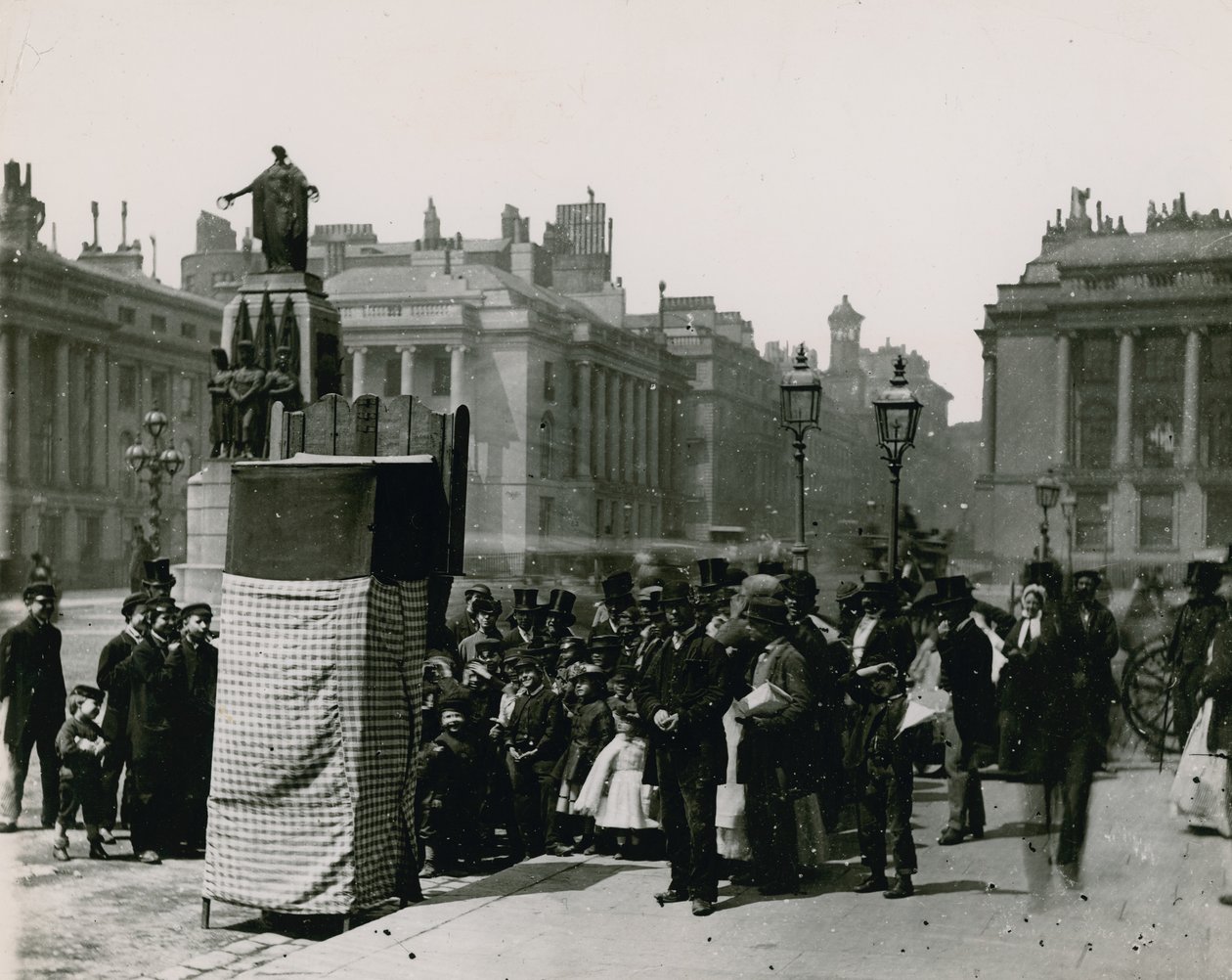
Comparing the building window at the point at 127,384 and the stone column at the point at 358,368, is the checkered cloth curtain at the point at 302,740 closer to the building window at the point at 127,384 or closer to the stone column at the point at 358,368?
the stone column at the point at 358,368

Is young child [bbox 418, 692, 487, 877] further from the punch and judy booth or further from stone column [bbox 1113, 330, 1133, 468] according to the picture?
stone column [bbox 1113, 330, 1133, 468]

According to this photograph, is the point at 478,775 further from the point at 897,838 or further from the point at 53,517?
the point at 53,517

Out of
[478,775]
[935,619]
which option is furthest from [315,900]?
[935,619]

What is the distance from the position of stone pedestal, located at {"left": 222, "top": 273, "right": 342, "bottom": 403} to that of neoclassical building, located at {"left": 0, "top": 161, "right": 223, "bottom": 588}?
3.01 ft

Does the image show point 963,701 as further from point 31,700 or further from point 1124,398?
point 31,700

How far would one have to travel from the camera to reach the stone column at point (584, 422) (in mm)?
14891

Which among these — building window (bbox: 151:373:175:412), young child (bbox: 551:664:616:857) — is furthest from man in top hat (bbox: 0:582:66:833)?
building window (bbox: 151:373:175:412)

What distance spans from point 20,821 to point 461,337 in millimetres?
7191

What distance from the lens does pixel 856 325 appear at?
36.8 ft

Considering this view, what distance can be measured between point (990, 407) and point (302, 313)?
6912mm

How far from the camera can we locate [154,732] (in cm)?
908

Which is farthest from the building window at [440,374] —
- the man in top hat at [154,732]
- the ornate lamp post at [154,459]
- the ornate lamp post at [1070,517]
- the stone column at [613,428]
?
the ornate lamp post at [1070,517]

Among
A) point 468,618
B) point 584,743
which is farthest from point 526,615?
point 584,743

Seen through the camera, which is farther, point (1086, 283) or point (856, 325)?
point (856, 325)
